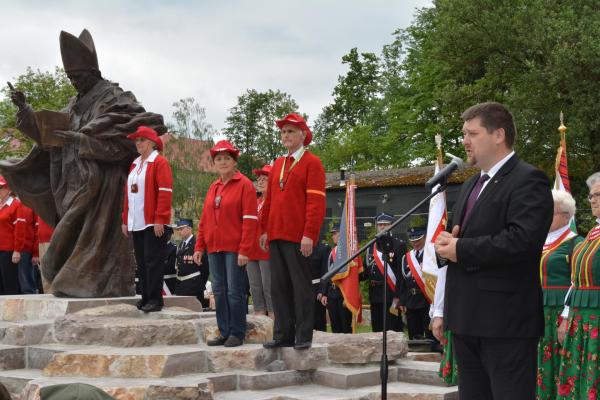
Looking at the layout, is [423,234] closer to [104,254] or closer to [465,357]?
[104,254]

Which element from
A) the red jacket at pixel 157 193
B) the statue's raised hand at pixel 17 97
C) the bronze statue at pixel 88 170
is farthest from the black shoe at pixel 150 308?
the statue's raised hand at pixel 17 97

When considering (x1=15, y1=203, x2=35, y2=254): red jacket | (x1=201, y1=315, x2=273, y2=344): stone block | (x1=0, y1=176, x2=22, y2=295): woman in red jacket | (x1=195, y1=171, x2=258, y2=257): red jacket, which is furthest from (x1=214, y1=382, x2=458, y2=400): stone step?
(x1=0, y1=176, x2=22, y2=295): woman in red jacket

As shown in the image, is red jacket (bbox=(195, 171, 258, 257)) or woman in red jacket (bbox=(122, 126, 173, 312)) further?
woman in red jacket (bbox=(122, 126, 173, 312))

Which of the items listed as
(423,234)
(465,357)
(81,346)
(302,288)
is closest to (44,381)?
(81,346)

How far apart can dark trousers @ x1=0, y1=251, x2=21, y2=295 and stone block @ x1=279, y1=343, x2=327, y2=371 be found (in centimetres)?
693

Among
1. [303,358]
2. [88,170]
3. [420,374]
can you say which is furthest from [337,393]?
[88,170]

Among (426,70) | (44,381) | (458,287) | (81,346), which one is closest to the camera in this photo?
(458,287)

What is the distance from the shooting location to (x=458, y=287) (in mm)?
3686

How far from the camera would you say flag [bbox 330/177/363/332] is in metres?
11.3

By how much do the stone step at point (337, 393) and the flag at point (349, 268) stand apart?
407cm

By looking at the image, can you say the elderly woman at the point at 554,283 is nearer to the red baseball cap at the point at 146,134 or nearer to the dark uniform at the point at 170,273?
the red baseball cap at the point at 146,134

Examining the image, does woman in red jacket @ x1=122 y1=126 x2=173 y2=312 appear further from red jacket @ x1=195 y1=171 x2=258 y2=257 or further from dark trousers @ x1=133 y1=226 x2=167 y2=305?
red jacket @ x1=195 y1=171 x2=258 y2=257

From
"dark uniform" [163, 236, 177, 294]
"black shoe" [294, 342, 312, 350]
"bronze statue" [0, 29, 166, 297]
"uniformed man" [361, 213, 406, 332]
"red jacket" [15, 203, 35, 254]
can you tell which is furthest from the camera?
"dark uniform" [163, 236, 177, 294]

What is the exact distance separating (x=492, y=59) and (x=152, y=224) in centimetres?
1797
